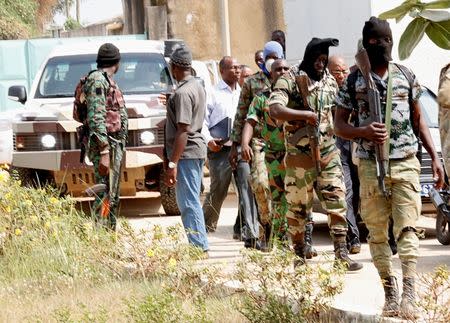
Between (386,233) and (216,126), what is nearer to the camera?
(386,233)

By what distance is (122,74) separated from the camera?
1459 cm

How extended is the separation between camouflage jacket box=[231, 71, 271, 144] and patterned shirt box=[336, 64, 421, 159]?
340 cm

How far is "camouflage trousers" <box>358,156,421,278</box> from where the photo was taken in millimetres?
6719

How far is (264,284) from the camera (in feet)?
21.6

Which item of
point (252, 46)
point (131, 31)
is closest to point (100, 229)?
point (252, 46)

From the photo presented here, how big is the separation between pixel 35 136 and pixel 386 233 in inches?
300

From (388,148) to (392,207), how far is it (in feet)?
1.11

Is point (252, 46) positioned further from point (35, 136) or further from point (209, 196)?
point (209, 196)

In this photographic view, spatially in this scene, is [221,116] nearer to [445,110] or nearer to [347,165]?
[347,165]

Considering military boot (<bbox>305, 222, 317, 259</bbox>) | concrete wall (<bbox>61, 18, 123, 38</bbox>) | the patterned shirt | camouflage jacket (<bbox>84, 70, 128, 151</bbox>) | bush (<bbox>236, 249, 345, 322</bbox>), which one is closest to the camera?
bush (<bbox>236, 249, 345, 322</bbox>)

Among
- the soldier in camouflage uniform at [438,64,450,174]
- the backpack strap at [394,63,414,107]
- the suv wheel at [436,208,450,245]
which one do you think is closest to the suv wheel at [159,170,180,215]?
the suv wheel at [436,208,450,245]

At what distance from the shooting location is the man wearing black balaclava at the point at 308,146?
8.52 metres

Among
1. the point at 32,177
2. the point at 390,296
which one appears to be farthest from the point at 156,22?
the point at 390,296

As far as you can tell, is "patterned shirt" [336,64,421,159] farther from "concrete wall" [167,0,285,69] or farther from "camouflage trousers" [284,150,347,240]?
"concrete wall" [167,0,285,69]
